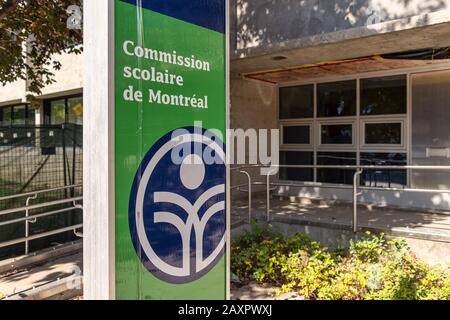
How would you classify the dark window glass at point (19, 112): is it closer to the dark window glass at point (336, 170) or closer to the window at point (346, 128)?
the window at point (346, 128)

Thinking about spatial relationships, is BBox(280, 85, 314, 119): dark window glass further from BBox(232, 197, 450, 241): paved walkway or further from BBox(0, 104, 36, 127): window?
BBox(0, 104, 36, 127): window

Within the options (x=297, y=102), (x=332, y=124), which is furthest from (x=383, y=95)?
(x=297, y=102)

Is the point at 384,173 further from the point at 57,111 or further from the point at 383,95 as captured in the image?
the point at 57,111

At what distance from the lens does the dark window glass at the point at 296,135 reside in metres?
9.46

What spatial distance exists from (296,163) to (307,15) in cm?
373

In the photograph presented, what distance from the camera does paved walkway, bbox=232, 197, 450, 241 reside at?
571cm

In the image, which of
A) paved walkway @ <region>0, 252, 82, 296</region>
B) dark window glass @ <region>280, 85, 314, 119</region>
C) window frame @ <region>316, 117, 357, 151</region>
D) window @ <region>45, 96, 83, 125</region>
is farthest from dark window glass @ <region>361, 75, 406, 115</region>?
window @ <region>45, 96, 83, 125</region>

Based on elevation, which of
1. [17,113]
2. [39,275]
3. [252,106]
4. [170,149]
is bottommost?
[39,275]

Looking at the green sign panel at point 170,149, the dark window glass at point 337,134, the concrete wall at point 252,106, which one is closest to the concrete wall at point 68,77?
the concrete wall at point 252,106

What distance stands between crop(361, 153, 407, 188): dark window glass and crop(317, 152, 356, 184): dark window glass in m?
0.28

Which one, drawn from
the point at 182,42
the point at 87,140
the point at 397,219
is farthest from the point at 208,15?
the point at 397,219

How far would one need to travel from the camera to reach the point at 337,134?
353 inches

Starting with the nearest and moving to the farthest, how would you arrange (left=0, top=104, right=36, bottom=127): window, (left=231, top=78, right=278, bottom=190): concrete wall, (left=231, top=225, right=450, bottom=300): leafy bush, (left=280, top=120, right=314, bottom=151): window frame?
(left=231, top=225, right=450, bottom=300): leafy bush
(left=231, top=78, right=278, bottom=190): concrete wall
(left=280, top=120, right=314, bottom=151): window frame
(left=0, top=104, right=36, bottom=127): window
